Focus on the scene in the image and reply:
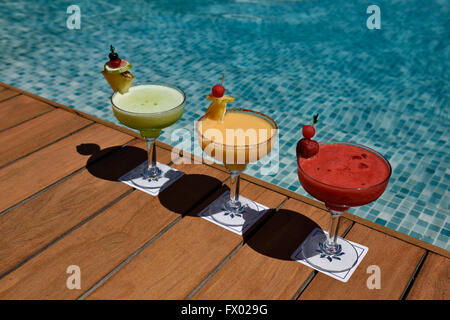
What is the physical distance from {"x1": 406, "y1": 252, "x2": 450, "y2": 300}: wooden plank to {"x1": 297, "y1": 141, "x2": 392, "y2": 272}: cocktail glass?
0.72 ft

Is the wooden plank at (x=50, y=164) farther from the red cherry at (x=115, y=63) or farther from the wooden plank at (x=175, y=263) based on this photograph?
the wooden plank at (x=175, y=263)

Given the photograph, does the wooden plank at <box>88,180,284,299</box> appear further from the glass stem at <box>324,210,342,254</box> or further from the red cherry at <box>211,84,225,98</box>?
the red cherry at <box>211,84,225,98</box>

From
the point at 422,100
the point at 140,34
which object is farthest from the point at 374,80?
the point at 140,34

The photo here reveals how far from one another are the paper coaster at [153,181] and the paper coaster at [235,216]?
9.4 inches

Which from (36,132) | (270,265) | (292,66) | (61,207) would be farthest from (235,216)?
(292,66)

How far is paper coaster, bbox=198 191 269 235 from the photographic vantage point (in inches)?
69.2

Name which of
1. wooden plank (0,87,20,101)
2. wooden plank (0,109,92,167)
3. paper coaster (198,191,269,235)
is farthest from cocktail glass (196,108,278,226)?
wooden plank (0,87,20,101)

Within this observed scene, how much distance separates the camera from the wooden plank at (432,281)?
4.95 feet

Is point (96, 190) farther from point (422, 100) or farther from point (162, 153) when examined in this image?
point (422, 100)

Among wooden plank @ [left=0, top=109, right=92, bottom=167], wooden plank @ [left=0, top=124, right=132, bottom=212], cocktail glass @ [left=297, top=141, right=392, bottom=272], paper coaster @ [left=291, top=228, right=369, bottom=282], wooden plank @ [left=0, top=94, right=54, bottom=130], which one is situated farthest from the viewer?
wooden plank @ [left=0, top=94, right=54, bottom=130]

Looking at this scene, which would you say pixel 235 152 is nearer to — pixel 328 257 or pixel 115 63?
pixel 328 257

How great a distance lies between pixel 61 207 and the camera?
1815 millimetres

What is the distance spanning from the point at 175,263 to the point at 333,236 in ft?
1.91

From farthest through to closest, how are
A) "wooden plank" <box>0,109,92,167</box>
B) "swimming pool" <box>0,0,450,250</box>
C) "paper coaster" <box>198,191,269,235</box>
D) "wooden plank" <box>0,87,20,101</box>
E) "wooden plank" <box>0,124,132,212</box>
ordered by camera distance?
1. "swimming pool" <box>0,0,450,250</box>
2. "wooden plank" <box>0,87,20,101</box>
3. "wooden plank" <box>0,109,92,167</box>
4. "wooden plank" <box>0,124,132,212</box>
5. "paper coaster" <box>198,191,269,235</box>
